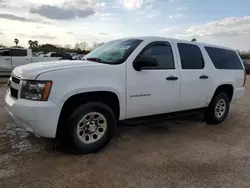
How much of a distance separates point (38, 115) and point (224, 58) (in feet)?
14.8

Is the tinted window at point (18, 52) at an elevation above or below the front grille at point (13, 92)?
above

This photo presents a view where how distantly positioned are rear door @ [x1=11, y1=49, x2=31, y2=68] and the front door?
39.8ft

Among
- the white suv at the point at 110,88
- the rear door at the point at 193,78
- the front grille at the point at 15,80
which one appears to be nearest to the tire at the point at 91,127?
the white suv at the point at 110,88

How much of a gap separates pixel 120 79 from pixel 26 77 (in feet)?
4.54

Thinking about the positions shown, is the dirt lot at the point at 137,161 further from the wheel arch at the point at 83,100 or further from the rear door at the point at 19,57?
the rear door at the point at 19,57

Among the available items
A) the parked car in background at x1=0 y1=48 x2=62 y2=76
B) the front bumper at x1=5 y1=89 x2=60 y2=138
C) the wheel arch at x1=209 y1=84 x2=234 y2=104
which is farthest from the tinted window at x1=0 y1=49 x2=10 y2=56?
the wheel arch at x1=209 y1=84 x2=234 y2=104

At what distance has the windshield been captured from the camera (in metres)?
4.02

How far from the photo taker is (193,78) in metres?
4.82

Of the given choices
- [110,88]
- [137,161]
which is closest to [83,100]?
[110,88]

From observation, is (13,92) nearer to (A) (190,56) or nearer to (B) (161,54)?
(B) (161,54)

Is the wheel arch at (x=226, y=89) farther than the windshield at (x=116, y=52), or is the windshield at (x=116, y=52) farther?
the wheel arch at (x=226, y=89)

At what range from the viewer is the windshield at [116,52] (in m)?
4.02

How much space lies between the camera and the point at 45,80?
10.5 ft

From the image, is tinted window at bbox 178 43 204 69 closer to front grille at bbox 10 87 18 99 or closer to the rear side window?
the rear side window
